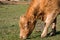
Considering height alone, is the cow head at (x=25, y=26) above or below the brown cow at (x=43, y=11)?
below

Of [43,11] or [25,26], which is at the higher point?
[43,11]

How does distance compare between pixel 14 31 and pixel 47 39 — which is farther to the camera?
pixel 14 31

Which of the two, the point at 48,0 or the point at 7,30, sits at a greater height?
the point at 48,0

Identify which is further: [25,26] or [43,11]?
[43,11]

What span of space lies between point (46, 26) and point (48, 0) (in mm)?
1023

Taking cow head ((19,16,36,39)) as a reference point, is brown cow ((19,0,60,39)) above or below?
above

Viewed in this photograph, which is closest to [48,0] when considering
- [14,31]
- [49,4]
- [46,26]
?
[49,4]

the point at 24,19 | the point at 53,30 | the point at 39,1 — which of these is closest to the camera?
the point at 24,19

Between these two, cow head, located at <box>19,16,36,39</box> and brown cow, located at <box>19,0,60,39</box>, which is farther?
brown cow, located at <box>19,0,60,39</box>

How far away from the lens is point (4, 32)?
446 inches

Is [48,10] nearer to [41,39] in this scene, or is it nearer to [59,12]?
[59,12]

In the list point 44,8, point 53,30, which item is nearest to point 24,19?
point 44,8

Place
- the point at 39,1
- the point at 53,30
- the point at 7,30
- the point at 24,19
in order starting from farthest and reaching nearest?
the point at 7,30 < the point at 53,30 < the point at 39,1 < the point at 24,19

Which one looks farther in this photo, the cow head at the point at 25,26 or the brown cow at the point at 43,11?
the brown cow at the point at 43,11
